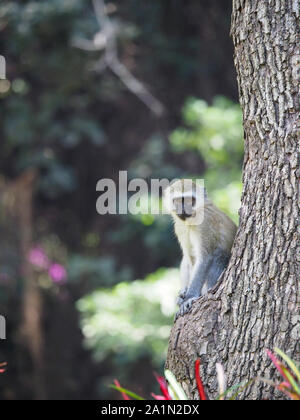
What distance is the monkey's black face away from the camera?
175 inches

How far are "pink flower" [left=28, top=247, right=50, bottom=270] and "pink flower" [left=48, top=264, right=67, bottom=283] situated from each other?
0.65 feet

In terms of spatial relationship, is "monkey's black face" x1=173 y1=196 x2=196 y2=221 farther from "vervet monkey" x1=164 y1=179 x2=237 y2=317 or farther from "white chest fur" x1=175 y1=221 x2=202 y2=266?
"white chest fur" x1=175 y1=221 x2=202 y2=266

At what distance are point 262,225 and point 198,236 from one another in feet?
4.76

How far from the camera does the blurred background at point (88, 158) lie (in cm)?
693

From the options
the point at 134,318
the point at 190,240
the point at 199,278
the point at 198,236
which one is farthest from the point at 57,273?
the point at 199,278

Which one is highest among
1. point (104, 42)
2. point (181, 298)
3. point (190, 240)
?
point (104, 42)

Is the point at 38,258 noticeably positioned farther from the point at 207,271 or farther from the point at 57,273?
the point at 207,271

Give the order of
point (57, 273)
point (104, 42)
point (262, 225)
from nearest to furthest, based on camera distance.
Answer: point (262, 225) < point (104, 42) < point (57, 273)

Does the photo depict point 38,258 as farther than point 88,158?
No

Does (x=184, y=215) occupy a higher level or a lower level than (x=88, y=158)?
lower

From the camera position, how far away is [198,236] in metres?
4.41

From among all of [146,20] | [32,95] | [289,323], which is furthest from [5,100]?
[289,323]

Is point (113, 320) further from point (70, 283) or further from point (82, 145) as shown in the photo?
point (82, 145)

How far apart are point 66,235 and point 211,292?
252 inches
